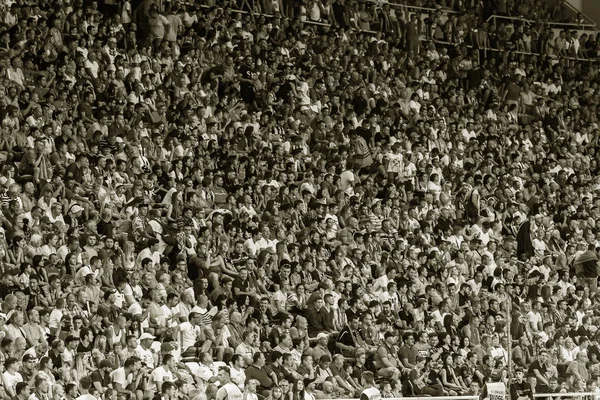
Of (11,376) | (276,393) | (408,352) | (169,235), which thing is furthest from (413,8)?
(11,376)

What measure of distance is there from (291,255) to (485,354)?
3.48m

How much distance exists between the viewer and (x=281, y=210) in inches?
926

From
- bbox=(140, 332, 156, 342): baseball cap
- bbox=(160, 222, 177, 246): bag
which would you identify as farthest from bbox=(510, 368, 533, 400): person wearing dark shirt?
bbox=(160, 222, 177, 246): bag

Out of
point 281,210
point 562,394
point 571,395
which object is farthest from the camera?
point 281,210

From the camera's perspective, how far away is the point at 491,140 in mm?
28219

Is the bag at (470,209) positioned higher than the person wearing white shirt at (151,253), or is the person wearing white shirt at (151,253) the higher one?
the person wearing white shirt at (151,253)

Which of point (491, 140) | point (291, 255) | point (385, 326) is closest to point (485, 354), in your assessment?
point (385, 326)

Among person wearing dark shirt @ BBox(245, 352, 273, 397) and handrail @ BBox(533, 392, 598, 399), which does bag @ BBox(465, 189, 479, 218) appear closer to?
handrail @ BBox(533, 392, 598, 399)

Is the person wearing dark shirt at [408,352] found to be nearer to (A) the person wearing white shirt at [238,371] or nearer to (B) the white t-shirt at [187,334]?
(A) the person wearing white shirt at [238,371]

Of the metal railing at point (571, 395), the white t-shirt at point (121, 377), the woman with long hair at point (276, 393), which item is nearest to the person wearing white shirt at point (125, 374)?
the white t-shirt at point (121, 377)

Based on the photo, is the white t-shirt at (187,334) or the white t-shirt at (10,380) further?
the white t-shirt at (187,334)

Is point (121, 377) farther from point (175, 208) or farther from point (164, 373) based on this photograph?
point (175, 208)

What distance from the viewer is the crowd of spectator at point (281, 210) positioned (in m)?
19.3

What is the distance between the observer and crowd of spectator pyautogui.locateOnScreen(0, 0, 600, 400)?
19.3 metres
